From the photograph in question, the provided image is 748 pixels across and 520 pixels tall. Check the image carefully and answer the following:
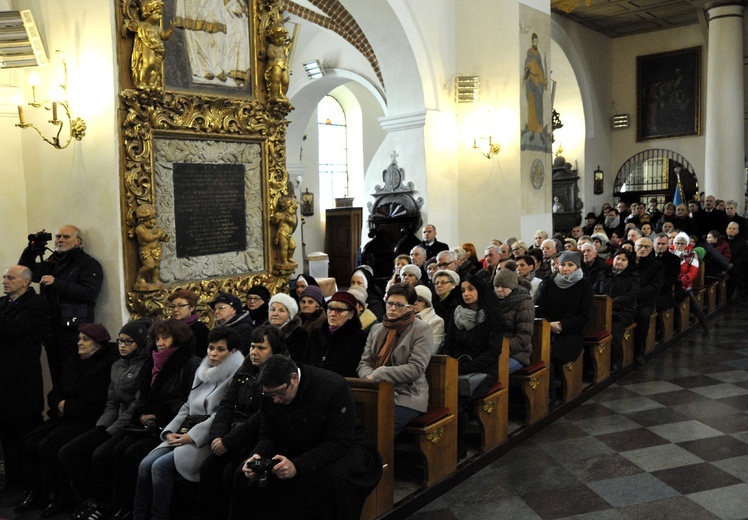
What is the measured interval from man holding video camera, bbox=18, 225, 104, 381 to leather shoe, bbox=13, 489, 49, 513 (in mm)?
1337

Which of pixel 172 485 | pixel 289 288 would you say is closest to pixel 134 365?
pixel 172 485

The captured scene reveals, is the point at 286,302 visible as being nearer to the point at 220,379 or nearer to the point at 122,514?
the point at 220,379

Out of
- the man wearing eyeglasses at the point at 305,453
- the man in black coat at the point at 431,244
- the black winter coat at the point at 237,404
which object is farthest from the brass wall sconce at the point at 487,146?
the man wearing eyeglasses at the point at 305,453

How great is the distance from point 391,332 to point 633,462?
2.07 metres

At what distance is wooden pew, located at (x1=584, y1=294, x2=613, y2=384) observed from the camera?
7031 millimetres

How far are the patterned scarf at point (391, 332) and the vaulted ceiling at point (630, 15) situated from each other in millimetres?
A: 12843

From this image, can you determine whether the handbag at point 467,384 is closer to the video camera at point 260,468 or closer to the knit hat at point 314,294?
the knit hat at point 314,294

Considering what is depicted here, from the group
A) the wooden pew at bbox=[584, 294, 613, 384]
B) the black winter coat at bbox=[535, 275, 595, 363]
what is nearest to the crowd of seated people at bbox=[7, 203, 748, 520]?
the black winter coat at bbox=[535, 275, 595, 363]

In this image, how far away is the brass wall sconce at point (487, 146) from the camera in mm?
10891

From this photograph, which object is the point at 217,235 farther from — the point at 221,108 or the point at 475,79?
the point at 475,79

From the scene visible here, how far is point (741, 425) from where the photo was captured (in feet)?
19.5

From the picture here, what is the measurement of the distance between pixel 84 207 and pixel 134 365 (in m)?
2.03

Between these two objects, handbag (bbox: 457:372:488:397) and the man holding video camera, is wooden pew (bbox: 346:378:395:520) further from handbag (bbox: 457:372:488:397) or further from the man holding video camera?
the man holding video camera

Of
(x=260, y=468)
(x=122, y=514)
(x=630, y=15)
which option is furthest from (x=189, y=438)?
(x=630, y=15)
